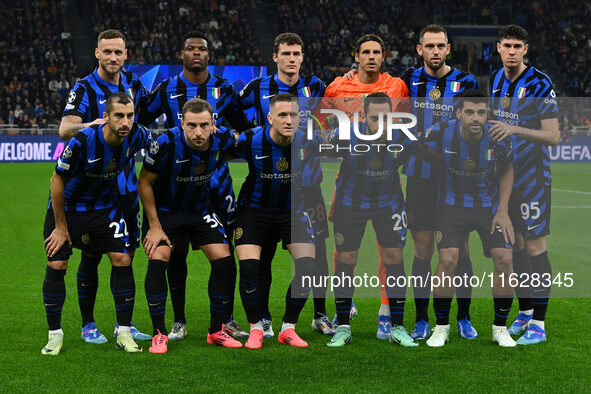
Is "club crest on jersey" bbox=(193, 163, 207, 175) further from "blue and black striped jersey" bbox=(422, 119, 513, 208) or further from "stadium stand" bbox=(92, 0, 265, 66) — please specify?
"stadium stand" bbox=(92, 0, 265, 66)

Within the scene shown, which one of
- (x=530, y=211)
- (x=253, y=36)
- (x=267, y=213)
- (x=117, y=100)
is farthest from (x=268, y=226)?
(x=253, y=36)

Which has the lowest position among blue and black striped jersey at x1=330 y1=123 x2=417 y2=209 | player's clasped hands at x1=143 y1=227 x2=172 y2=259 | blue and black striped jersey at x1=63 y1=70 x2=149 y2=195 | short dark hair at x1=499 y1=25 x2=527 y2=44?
player's clasped hands at x1=143 y1=227 x2=172 y2=259

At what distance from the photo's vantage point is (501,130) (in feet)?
17.3

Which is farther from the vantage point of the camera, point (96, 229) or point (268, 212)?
point (268, 212)

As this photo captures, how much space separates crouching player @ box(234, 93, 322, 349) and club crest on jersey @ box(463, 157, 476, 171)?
3.42 ft

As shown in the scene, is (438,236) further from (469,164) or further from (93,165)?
(93,165)

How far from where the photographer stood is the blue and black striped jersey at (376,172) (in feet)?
Answer: 17.8

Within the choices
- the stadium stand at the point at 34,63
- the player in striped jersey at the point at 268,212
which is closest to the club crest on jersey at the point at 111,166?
the player in striped jersey at the point at 268,212

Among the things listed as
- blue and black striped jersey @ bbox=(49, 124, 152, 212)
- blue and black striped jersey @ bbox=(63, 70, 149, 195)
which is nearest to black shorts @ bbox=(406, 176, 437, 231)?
blue and black striped jersey @ bbox=(49, 124, 152, 212)

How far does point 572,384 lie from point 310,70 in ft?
89.0

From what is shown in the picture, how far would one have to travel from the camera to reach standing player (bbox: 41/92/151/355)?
5145 millimetres

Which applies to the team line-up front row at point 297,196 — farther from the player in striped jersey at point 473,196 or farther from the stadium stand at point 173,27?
the stadium stand at point 173,27

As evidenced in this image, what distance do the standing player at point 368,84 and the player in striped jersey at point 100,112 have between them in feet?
4.89

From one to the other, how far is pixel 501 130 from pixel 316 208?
133 centimetres
